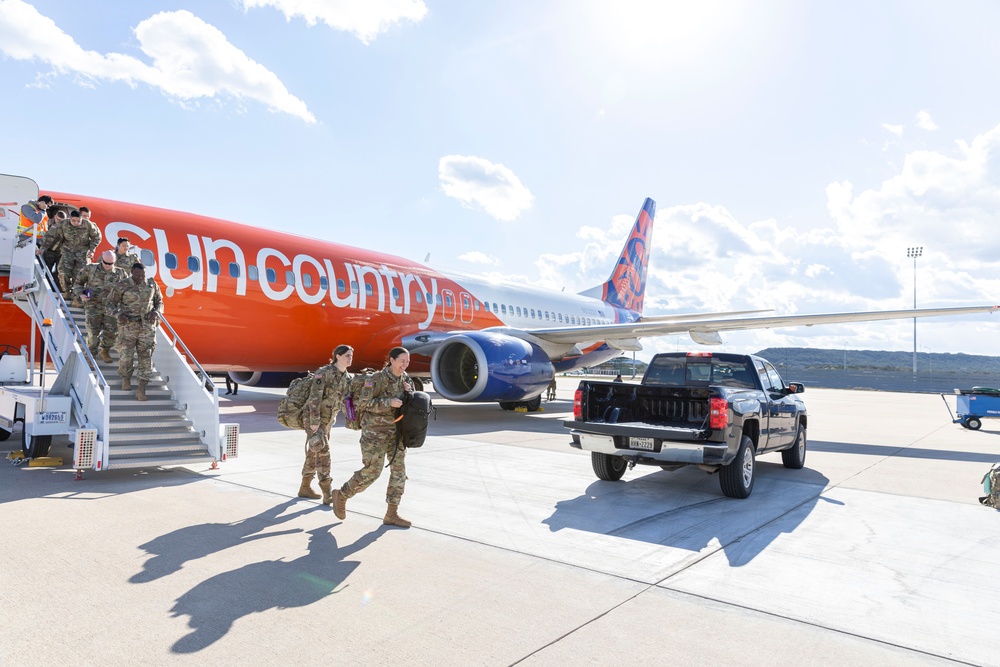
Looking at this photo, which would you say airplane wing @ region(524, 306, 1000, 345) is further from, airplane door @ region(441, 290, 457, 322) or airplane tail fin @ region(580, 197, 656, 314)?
airplane tail fin @ region(580, 197, 656, 314)

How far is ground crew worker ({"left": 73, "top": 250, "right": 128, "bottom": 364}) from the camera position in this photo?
7625mm

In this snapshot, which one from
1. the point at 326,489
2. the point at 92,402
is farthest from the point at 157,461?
the point at 326,489

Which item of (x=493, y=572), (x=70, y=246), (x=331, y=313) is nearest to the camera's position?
(x=493, y=572)

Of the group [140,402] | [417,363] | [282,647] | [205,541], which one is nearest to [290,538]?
[205,541]

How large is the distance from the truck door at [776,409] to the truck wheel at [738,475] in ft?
2.45

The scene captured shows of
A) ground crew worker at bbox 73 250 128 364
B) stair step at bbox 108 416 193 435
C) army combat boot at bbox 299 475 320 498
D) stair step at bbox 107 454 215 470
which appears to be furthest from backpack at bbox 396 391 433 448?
ground crew worker at bbox 73 250 128 364

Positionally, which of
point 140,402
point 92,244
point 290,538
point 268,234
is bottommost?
point 290,538

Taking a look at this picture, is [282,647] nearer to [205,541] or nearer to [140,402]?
[205,541]

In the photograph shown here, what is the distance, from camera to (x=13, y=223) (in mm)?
8617

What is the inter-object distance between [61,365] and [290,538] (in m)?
4.76

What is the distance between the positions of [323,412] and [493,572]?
2462mm

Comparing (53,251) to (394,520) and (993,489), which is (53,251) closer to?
(394,520)

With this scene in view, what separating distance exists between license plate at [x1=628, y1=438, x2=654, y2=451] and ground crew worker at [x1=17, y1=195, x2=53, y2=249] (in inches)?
304

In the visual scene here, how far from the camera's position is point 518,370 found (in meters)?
12.9
